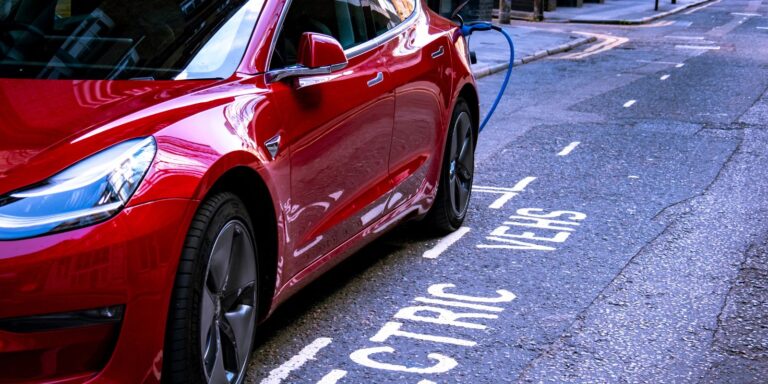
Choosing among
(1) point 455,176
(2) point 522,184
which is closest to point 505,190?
(2) point 522,184

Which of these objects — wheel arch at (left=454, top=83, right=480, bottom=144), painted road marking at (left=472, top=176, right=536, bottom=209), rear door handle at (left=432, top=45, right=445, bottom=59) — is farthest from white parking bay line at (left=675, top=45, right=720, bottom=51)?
rear door handle at (left=432, top=45, right=445, bottom=59)

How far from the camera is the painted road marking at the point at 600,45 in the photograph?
71.3ft

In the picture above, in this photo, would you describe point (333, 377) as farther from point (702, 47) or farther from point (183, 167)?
point (702, 47)

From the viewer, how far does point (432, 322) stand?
207 inches

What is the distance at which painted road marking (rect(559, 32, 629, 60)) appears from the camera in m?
21.7

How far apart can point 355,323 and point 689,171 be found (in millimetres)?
4960

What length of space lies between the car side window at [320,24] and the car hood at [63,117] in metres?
0.60

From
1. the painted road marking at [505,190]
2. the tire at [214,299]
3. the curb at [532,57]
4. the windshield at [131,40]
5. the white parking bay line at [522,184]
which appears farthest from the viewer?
the curb at [532,57]

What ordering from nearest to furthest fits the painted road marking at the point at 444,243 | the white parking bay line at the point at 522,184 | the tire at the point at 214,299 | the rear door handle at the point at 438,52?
the tire at the point at 214,299, the rear door handle at the point at 438,52, the painted road marking at the point at 444,243, the white parking bay line at the point at 522,184

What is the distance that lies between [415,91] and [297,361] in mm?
1906

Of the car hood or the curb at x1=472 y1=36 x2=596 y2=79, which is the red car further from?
the curb at x1=472 y1=36 x2=596 y2=79

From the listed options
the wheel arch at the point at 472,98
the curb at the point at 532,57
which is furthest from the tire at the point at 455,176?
the curb at the point at 532,57

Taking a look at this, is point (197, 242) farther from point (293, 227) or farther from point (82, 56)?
point (82, 56)

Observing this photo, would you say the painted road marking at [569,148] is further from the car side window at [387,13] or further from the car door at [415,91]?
the car side window at [387,13]
